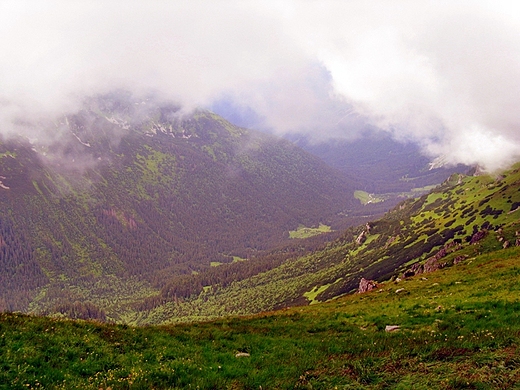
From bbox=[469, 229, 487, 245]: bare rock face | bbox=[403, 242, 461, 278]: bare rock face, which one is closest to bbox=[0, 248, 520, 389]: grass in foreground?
bbox=[403, 242, 461, 278]: bare rock face

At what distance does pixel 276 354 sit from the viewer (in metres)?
19.6

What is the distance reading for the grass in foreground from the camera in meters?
14.3

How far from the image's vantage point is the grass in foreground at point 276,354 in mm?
14297

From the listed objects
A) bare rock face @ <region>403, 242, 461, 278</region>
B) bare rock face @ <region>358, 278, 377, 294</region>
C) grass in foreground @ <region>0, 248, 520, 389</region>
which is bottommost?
grass in foreground @ <region>0, 248, 520, 389</region>

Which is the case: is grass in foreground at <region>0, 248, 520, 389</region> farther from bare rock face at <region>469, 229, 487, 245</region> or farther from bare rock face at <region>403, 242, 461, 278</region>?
bare rock face at <region>469, 229, 487, 245</region>

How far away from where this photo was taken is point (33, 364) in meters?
15.0

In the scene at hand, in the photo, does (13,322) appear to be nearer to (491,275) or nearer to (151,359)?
(151,359)

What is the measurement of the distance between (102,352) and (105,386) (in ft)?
13.4

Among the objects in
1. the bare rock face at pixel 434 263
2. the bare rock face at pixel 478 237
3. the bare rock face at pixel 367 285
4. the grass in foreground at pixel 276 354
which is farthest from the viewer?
the bare rock face at pixel 478 237

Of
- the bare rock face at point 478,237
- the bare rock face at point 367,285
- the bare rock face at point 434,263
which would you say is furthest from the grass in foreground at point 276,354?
the bare rock face at point 478,237

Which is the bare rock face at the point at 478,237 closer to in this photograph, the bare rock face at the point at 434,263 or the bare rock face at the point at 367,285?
the bare rock face at the point at 434,263

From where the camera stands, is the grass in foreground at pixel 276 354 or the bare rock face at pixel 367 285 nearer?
the grass in foreground at pixel 276 354

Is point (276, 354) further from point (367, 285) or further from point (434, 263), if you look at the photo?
point (434, 263)

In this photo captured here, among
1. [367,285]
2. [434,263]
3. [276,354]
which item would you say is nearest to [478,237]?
[434,263]
